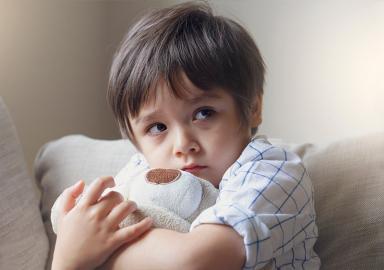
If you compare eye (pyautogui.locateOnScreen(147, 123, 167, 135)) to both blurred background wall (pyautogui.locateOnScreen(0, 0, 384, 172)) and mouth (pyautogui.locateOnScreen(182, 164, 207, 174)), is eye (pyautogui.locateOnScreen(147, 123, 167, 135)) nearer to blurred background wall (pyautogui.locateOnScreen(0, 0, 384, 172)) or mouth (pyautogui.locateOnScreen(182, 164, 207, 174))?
mouth (pyautogui.locateOnScreen(182, 164, 207, 174))

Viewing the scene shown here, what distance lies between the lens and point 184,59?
0.97m

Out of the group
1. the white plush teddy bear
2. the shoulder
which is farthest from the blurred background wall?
the white plush teddy bear

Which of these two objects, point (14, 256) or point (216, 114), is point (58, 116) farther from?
point (216, 114)

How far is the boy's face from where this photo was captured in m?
0.97

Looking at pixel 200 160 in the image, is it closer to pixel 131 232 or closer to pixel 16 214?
pixel 131 232

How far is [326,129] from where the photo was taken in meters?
1.51

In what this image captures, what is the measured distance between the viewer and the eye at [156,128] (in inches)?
40.3

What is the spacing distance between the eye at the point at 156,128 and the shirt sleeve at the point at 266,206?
0.15 meters

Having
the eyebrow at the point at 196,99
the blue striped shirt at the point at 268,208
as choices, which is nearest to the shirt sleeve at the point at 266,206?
the blue striped shirt at the point at 268,208

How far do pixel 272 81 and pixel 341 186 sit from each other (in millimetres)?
556

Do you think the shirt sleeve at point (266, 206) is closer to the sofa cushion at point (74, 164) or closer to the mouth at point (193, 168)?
the mouth at point (193, 168)

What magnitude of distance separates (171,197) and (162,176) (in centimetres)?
5

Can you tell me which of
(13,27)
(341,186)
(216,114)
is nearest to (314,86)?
(341,186)

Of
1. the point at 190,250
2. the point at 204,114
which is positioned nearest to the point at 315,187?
the point at 204,114
